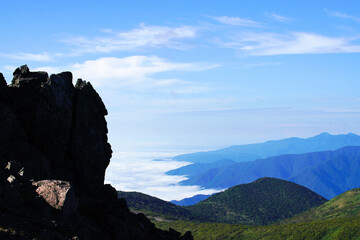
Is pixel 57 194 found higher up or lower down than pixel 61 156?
lower down

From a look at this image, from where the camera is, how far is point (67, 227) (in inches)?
1559

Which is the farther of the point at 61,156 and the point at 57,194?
the point at 61,156

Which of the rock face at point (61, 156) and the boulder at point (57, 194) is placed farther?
the rock face at point (61, 156)

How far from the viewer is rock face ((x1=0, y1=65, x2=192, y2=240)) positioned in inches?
1645

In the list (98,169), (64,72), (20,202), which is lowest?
(20,202)

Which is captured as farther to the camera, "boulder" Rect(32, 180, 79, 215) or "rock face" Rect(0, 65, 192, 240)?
"rock face" Rect(0, 65, 192, 240)

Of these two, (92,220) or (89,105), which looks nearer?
(92,220)

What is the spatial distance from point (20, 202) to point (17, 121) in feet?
59.4

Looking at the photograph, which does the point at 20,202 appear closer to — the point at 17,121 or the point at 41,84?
the point at 17,121

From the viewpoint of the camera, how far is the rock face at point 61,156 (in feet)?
137

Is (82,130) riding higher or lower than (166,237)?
higher

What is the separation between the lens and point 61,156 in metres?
57.6

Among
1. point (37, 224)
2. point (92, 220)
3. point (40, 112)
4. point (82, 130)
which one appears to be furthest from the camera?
point (82, 130)

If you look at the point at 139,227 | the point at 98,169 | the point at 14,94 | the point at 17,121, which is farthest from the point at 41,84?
the point at 139,227
